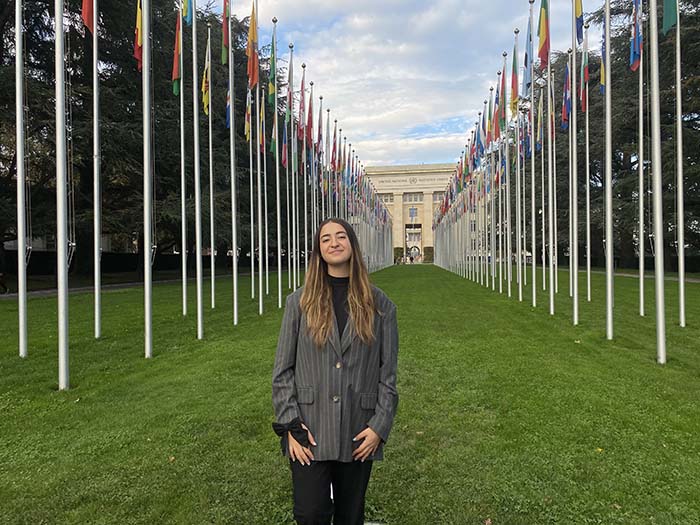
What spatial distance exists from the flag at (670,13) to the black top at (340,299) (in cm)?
905

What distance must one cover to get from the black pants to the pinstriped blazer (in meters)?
0.10

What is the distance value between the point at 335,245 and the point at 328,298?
25 cm

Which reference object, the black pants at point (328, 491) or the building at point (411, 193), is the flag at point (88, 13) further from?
the building at point (411, 193)

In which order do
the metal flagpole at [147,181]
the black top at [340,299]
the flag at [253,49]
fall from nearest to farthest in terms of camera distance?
the black top at [340,299] < the metal flagpole at [147,181] < the flag at [253,49]

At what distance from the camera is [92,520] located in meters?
3.51

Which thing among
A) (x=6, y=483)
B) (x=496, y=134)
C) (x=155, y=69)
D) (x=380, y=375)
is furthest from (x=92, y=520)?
(x=155, y=69)

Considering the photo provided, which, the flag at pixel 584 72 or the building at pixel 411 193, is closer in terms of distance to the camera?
the flag at pixel 584 72

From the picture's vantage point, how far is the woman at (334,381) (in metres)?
2.46

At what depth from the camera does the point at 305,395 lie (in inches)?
98.4

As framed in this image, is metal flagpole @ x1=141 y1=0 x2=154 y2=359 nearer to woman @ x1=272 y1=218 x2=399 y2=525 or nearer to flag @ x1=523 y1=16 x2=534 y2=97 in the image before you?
woman @ x1=272 y1=218 x2=399 y2=525

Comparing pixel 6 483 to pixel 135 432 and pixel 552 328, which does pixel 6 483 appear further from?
pixel 552 328

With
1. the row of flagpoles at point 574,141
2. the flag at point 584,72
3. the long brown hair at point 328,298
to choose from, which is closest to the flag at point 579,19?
the row of flagpoles at point 574,141

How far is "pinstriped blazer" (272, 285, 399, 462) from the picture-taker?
8.06 feet

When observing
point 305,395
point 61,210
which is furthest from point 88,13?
point 305,395
